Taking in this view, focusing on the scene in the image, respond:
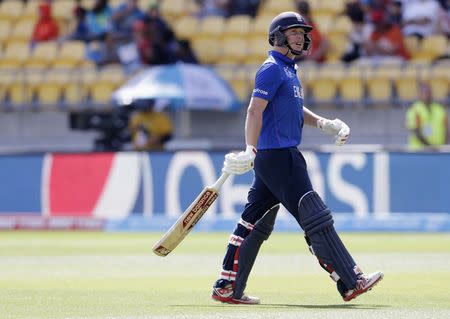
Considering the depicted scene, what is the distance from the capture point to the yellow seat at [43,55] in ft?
80.0

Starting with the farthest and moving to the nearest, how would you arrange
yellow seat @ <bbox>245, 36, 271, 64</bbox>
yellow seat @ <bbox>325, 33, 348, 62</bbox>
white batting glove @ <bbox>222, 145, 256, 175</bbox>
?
yellow seat @ <bbox>245, 36, 271, 64</bbox> → yellow seat @ <bbox>325, 33, 348, 62</bbox> → white batting glove @ <bbox>222, 145, 256, 175</bbox>

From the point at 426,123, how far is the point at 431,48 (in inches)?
101

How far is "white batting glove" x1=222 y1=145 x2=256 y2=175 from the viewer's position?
8680 mm

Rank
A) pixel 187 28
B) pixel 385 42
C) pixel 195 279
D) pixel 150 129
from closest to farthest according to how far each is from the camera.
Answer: pixel 195 279 → pixel 150 129 → pixel 385 42 → pixel 187 28

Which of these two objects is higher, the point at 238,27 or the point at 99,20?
the point at 99,20

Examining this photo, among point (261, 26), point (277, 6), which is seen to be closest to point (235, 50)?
point (261, 26)

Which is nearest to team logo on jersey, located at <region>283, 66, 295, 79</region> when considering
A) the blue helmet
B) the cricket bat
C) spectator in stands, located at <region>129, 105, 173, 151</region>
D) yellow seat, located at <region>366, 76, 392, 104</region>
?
the blue helmet

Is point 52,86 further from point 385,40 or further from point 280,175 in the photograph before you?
point 280,175

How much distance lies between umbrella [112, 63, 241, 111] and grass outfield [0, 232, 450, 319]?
4450 mm

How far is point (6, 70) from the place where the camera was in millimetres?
23891

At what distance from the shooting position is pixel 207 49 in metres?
23.3

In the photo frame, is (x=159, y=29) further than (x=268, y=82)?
Yes

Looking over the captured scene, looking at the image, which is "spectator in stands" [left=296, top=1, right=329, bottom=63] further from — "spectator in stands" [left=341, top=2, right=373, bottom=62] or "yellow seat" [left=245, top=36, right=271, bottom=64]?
"yellow seat" [left=245, top=36, right=271, bottom=64]

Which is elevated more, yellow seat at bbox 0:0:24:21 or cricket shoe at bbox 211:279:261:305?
yellow seat at bbox 0:0:24:21
